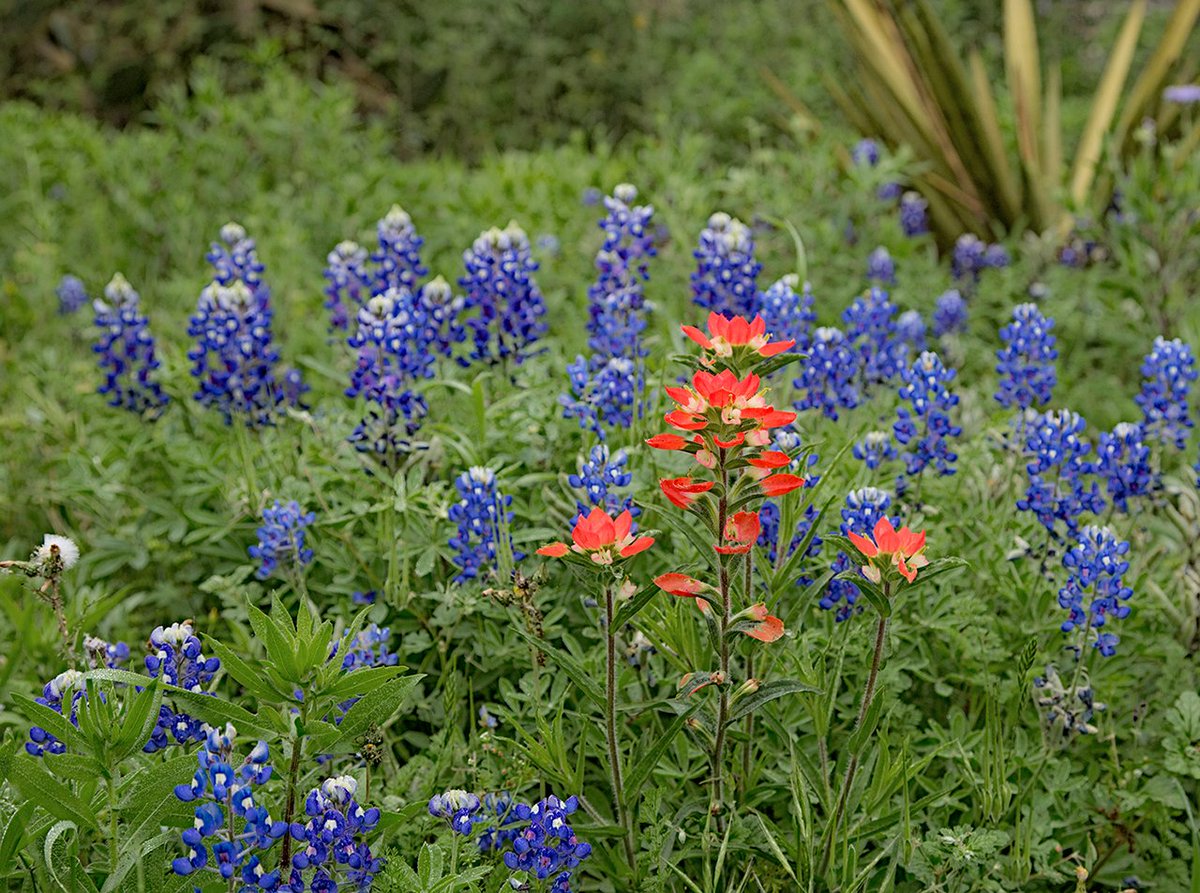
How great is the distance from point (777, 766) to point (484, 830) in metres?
0.49

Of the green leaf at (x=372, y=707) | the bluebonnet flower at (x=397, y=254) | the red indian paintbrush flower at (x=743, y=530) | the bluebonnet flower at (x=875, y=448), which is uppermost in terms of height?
the bluebonnet flower at (x=397, y=254)

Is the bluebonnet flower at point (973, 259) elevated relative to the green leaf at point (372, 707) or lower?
lower

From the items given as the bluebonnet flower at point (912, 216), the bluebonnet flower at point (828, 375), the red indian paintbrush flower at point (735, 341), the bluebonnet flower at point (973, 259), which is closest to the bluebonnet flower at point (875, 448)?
the bluebonnet flower at point (828, 375)

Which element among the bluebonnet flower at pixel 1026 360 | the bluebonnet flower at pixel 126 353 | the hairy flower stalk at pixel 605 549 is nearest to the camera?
the hairy flower stalk at pixel 605 549

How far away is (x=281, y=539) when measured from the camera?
7.06 ft

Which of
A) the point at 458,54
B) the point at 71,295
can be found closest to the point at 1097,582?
the point at 71,295

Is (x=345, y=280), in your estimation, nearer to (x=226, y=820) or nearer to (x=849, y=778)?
(x=226, y=820)

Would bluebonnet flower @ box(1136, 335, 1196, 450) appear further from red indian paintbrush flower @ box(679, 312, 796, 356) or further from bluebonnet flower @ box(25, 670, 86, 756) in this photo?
bluebonnet flower @ box(25, 670, 86, 756)

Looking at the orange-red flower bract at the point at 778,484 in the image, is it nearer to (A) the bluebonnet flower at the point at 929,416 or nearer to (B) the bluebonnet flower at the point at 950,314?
(A) the bluebonnet flower at the point at 929,416

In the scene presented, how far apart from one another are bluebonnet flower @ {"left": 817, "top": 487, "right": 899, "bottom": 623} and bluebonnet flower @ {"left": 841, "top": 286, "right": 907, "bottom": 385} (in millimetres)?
715

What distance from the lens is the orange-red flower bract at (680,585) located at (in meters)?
1.54

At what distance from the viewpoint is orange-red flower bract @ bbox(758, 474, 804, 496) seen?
1515 mm

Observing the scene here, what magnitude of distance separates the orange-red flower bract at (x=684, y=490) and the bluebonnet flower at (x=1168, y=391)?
1192mm

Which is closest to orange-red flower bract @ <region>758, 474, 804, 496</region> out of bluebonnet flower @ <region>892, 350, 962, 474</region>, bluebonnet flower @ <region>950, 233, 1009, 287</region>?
bluebonnet flower @ <region>892, 350, 962, 474</region>
